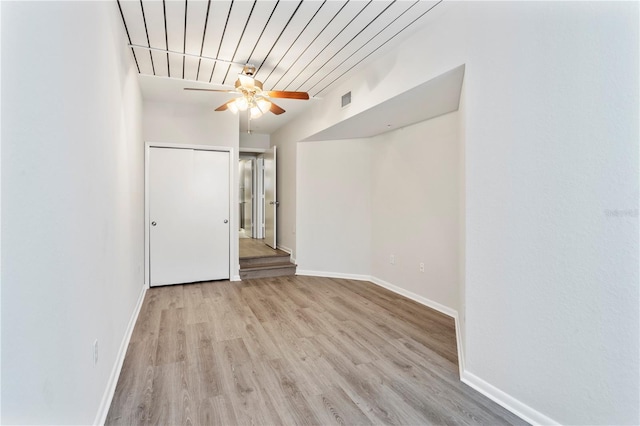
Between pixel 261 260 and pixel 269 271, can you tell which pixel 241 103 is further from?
pixel 261 260

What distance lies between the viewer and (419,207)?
3865mm

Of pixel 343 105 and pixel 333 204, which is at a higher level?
pixel 343 105

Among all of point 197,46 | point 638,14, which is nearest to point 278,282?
point 197,46

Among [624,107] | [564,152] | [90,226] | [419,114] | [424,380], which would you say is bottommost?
[424,380]

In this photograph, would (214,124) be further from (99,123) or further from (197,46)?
(99,123)

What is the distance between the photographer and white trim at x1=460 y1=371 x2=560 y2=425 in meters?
1.73

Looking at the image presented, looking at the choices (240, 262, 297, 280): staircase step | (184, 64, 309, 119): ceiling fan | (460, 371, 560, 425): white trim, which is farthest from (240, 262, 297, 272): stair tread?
(460, 371, 560, 425): white trim

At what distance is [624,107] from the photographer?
4.68ft

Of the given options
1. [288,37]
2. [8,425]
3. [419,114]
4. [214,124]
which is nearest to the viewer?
[8,425]

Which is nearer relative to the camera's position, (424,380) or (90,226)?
(90,226)

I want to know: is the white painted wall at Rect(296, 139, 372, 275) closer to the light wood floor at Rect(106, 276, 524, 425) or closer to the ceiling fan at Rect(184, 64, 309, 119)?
the light wood floor at Rect(106, 276, 524, 425)

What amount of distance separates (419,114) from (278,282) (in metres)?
3.06

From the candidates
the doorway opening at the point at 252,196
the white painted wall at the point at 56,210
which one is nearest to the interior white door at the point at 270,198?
the doorway opening at the point at 252,196

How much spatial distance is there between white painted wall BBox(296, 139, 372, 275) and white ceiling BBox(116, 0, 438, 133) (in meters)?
1.37
